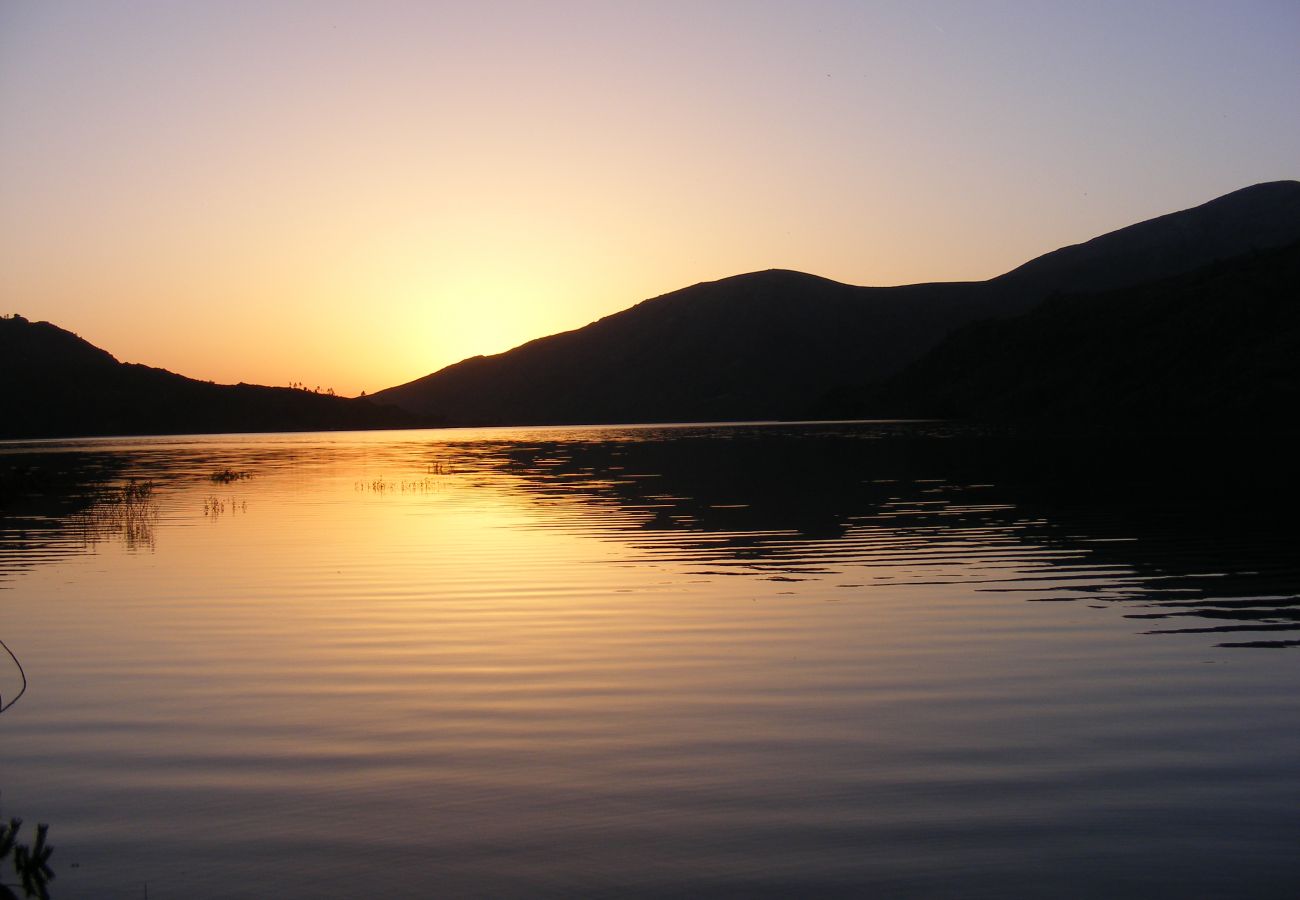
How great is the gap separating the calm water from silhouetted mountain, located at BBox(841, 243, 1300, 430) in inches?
3801

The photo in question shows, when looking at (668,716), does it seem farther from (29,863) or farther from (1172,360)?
(1172,360)

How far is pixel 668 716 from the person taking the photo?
36.8ft

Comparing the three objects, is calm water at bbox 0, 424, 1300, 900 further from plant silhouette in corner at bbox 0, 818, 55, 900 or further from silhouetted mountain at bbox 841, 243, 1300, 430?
silhouetted mountain at bbox 841, 243, 1300, 430

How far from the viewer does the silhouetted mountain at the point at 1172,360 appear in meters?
131

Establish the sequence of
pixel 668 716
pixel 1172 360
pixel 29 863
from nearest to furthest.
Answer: pixel 29 863 → pixel 668 716 → pixel 1172 360

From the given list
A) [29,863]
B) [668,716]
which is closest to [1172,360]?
[668,716]

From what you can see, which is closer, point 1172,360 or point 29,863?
point 29,863

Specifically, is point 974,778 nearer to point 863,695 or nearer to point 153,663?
point 863,695

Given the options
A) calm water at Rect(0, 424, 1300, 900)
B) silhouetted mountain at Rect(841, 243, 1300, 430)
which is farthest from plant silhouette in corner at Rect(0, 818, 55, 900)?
silhouetted mountain at Rect(841, 243, 1300, 430)

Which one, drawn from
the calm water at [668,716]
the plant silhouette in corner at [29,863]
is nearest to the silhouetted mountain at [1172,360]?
the calm water at [668,716]

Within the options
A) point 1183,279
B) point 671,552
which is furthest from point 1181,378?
point 671,552

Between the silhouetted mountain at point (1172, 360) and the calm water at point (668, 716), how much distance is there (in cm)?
9654

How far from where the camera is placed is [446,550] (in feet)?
85.3

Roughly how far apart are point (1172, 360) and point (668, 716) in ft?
517
